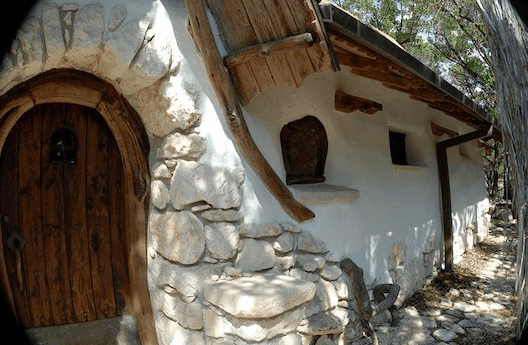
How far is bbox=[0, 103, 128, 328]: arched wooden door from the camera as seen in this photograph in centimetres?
220

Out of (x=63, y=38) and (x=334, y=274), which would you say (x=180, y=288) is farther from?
(x=63, y=38)

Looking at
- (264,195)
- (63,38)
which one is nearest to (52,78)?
(63,38)

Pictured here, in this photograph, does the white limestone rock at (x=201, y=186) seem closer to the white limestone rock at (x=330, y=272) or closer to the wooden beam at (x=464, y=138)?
the white limestone rock at (x=330, y=272)

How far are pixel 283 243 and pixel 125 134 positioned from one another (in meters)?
1.16

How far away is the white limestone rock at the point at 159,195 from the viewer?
2.30m

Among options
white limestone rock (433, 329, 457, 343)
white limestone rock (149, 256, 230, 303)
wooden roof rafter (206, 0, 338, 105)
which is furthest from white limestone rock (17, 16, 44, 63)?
white limestone rock (433, 329, 457, 343)

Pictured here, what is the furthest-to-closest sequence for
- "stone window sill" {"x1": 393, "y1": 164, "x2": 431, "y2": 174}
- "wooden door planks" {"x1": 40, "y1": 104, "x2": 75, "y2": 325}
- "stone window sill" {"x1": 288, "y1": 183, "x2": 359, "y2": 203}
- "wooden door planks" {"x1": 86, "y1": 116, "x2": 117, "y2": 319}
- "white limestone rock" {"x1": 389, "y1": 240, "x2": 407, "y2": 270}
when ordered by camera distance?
"stone window sill" {"x1": 393, "y1": 164, "x2": 431, "y2": 174}
"white limestone rock" {"x1": 389, "y1": 240, "x2": 407, "y2": 270}
"stone window sill" {"x1": 288, "y1": 183, "x2": 359, "y2": 203}
"wooden door planks" {"x1": 86, "y1": 116, "x2": 117, "y2": 319}
"wooden door planks" {"x1": 40, "y1": 104, "x2": 75, "y2": 325}

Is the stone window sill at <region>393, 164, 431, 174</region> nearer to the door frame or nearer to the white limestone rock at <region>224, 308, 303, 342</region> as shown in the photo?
the white limestone rock at <region>224, 308, 303, 342</region>

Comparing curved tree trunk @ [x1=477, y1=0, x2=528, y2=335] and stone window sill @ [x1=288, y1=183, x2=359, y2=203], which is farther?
stone window sill @ [x1=288, y1=183, x2=359, y2=203]

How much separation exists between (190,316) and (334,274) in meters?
1.08

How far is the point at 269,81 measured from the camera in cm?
236

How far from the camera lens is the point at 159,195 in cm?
232

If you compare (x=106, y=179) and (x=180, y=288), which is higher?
(x=106, y=179)

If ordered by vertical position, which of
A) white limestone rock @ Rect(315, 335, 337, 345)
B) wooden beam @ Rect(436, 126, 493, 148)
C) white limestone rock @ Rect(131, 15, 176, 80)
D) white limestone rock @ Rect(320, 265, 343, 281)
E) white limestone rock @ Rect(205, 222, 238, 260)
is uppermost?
white limestone rock @ Rect(131, 15, 176, 80)
